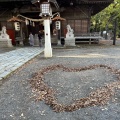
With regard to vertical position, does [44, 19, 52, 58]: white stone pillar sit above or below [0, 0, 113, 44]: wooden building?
below

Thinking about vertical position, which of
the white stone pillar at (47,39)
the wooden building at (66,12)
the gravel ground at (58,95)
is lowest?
the gravel ground at (58,95)

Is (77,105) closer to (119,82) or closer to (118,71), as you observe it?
(119,82)

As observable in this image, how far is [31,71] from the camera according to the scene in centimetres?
678

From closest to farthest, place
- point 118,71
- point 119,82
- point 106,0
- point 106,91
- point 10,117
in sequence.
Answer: point 10,117 < point 106,91 < point 119,82 < point 118,71 < point 106,0

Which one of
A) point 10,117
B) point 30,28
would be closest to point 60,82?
point 10,117

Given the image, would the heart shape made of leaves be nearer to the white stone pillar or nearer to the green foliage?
the white stone pillar

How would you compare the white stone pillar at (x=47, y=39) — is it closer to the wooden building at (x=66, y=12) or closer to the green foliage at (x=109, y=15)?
the wooden building at (x=66, y=12)

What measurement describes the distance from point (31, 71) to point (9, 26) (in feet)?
41.4

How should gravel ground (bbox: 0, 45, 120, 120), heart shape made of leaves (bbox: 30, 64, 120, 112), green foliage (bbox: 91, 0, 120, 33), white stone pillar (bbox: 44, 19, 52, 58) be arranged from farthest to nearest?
green foliage (bbox: 91, 0, 120, 33) → white stone pillar (bbox: 44, 19, 52, 58) → heart shape made of leaves (bbox: 30, 64, 120, 112) → gravel ground (bbox: 0, 45, 120, 120)

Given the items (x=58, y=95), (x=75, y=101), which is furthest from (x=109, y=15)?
(x=75, y=101)

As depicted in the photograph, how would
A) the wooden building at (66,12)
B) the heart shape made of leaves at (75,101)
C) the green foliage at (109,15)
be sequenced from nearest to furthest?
the heart shape made of leaves at (75,101) → the wooden building at (66,12) → the green foliage at (109,15)

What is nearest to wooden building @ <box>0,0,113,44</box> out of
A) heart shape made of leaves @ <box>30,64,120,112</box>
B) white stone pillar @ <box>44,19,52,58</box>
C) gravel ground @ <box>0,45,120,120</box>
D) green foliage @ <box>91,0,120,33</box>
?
white stone pillar @ <box>44,19,52,58</box>

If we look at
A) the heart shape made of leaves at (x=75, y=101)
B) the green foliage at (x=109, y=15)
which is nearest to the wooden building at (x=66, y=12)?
the heart shape made of leaves at (x=75, y=101)

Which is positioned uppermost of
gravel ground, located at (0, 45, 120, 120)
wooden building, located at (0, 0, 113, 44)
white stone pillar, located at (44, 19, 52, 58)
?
wooden building, located at (0, 0, 113, 44)
